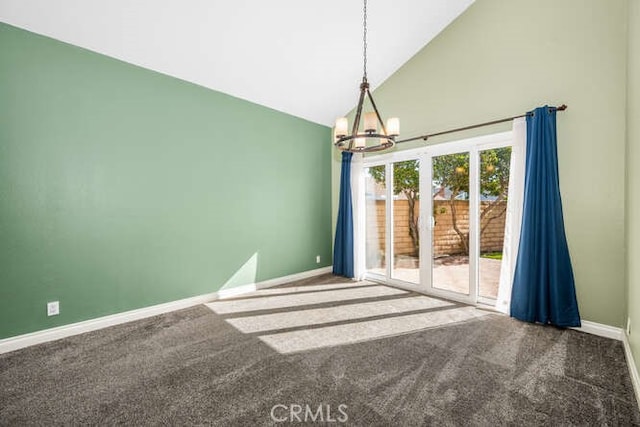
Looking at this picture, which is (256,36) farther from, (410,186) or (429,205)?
(429,205)

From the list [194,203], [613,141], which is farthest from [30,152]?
[613,141]

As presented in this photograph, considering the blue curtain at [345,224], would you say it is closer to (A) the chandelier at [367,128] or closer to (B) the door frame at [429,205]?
(B) the door frame at [429,205]

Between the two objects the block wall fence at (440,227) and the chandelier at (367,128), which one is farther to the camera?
the block wall fence at (440,227)

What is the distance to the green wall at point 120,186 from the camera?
2.44 meters

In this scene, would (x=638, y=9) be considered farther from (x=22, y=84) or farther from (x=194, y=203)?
(x=22, y=84)

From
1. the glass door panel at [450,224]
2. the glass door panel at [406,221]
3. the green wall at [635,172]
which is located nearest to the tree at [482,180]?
the glass door panel at [450,224]

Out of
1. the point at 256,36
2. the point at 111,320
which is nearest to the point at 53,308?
the point at 111,320

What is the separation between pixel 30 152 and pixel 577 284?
5307 millimetres

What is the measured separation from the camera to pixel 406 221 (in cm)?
431

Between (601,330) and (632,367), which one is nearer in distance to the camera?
(632,367)

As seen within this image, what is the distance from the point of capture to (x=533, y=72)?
2.99 metres

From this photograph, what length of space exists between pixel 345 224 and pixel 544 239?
8.85 feet

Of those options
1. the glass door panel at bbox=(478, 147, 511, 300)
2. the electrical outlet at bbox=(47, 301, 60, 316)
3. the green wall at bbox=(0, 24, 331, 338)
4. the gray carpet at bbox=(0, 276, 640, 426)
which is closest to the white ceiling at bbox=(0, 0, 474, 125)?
the green wall at bbox=(0, 24, 331, 338)

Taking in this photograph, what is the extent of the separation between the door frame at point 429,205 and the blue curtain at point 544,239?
0.41 metres
